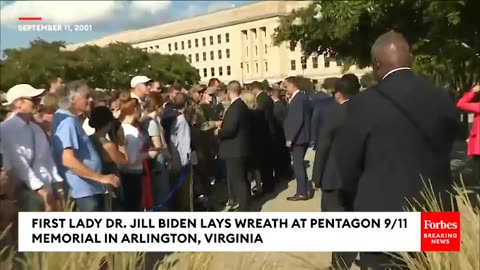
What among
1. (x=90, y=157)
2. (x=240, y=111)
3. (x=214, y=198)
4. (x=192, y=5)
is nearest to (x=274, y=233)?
(x=214, y=198)

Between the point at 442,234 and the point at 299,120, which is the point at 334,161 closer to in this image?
the point at 299,120

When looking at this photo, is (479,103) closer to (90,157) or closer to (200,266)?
(200,266)

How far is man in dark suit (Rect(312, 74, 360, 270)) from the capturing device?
9.77 feet

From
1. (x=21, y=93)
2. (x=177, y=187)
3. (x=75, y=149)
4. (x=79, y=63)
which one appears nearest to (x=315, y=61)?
(x=177, y=187)

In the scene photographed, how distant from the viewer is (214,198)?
3.29 metres

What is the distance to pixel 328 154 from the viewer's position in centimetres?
317

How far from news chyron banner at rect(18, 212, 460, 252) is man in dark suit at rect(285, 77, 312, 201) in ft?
0.81

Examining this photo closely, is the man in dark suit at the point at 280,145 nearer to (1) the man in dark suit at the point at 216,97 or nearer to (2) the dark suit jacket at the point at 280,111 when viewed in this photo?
(2) the dark suit jacket at the point at 280,111

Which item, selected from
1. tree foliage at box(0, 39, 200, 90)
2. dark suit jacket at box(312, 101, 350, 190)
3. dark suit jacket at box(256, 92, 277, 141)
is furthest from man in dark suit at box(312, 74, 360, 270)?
tree foliage at box(0, 39, 200, 90)

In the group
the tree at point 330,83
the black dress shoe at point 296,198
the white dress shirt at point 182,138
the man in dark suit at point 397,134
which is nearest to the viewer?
the man in dark suit at point 397,134

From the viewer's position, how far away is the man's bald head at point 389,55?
2.63 m

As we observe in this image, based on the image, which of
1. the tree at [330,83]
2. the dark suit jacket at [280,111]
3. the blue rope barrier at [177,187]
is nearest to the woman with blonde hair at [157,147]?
the blue rope barrier at [177,187]

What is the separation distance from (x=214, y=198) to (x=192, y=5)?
0.95 meters

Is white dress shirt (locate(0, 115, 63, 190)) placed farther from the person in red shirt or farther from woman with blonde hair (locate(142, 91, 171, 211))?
the person in red shirt
